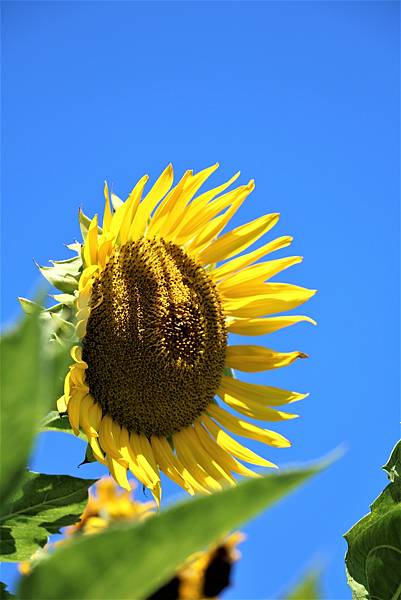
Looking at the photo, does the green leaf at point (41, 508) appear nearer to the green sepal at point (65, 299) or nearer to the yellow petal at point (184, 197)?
the green sepal at point (65, 299)

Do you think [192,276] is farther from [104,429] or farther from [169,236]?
[104,429]

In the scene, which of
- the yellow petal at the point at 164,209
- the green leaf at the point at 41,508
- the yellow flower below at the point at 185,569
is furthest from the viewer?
the yellow flower below at the point at 185,569

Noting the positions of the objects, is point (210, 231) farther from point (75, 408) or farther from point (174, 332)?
point (75, 408)

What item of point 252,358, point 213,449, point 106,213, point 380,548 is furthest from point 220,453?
point 380,548

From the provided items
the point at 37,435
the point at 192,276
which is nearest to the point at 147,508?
the point at 192,276

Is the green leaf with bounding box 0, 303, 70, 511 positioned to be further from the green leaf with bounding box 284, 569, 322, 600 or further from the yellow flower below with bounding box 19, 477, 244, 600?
the yellow flower below with bounding box 19, 477, 244, 600

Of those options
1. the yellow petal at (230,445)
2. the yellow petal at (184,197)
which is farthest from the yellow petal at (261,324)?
the yellow petal at (184,197)
